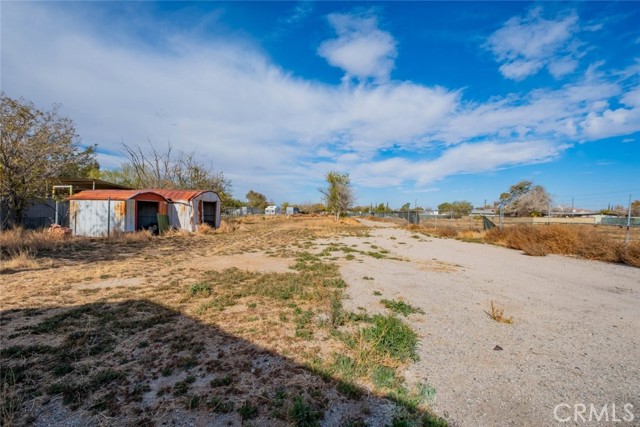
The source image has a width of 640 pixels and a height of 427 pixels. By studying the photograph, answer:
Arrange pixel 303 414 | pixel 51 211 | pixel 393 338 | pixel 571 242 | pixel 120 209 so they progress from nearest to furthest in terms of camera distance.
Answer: pixel 303 414, pixel 393 338, pixel 571 242, pixel 120 209, pixel 51 211

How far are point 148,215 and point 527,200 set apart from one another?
55.5 meters

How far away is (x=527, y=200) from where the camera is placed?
46875mm

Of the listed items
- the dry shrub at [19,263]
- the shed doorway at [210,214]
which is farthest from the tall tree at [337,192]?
the dry shrub at [19,263]

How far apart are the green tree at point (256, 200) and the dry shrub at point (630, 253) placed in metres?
66.2

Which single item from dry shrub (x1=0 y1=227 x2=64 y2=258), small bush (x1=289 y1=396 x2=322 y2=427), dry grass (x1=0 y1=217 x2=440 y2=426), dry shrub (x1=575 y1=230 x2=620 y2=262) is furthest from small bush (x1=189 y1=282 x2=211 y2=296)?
dry shrub (x1=575 y1=230 x2=620 y2=262)

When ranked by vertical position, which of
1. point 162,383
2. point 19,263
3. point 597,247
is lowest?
point 162,383

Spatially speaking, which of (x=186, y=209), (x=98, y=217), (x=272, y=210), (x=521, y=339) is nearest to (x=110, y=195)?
(x=98, y=217)

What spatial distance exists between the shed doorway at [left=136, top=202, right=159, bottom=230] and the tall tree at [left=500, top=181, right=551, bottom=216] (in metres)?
48.1

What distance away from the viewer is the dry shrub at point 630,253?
8.62 meters

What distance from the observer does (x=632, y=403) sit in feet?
8.24

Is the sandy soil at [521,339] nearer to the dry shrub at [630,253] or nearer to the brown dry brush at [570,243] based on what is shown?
the dry shrub at [630,253]

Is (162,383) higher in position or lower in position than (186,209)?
lower

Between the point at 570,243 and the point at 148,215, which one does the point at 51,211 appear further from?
the point at 570,243

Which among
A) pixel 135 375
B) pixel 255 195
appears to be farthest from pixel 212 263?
pixel 255 195
